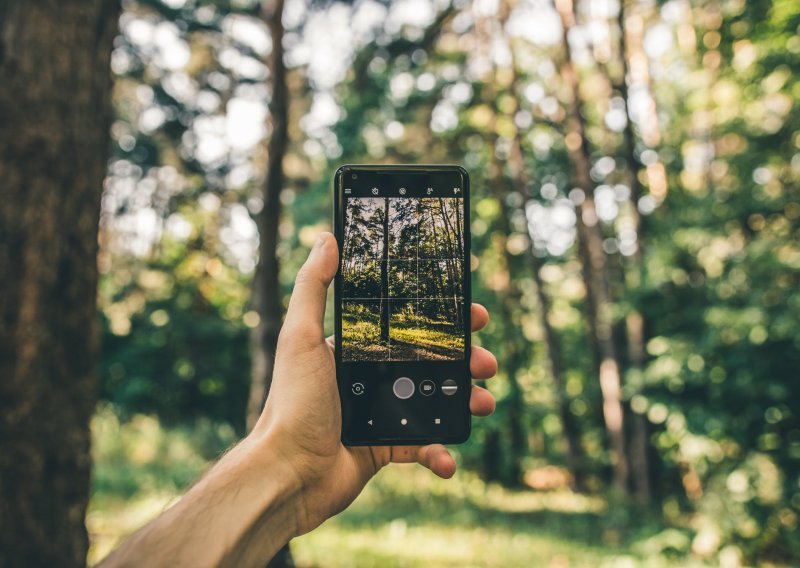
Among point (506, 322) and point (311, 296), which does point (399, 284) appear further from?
point (506, 322)

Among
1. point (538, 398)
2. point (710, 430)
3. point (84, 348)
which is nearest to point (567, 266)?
point (538, 398)

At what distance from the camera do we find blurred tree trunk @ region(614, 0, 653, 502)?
10.9m

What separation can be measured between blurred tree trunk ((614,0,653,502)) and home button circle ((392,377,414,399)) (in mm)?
8283

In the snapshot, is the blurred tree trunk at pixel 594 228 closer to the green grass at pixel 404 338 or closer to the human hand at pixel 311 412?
the green grass at pixel 404 338

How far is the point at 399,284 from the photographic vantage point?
2.35 m

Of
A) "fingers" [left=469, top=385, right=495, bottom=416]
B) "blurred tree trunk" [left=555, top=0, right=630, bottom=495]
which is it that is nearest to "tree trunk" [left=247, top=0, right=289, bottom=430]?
"fingers" [left=469, top=385, right=495, bottom=416]

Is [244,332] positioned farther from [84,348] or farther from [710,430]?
[84,348]

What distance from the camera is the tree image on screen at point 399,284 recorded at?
235cm

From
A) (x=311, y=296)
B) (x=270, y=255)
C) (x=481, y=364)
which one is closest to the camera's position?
(x=311, y=296)

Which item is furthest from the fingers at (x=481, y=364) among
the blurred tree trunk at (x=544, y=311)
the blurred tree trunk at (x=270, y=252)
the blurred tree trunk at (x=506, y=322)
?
the blurred tree trunk at (x=544, y=311)

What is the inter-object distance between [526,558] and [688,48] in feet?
38.3

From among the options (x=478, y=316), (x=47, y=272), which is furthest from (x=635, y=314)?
(x=47, y=272)

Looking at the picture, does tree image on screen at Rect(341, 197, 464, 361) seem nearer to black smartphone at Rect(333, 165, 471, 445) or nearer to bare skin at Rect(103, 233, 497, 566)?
black smartphone at Rect(333, 165, 471, 445)

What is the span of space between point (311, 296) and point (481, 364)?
2.30ft
